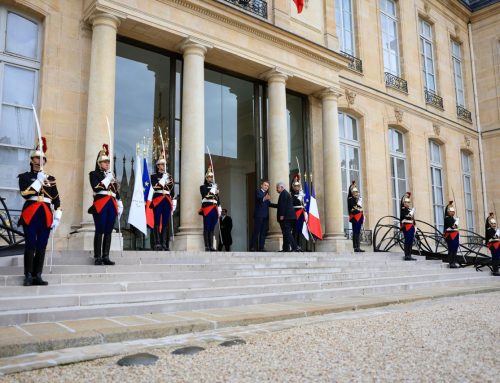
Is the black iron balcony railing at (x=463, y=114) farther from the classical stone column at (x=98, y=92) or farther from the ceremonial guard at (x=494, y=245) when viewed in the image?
the classical stone column at (x=98, y=92)

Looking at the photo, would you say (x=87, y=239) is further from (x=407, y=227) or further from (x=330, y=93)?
(x=330, y=93)

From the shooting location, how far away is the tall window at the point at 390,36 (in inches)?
641

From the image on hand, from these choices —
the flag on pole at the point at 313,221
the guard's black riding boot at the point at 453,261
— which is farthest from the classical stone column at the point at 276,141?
the guard's black riding boot at the point at 453,261

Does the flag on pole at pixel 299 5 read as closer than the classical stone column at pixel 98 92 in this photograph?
No

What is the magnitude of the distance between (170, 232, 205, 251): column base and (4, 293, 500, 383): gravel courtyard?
4297 mm

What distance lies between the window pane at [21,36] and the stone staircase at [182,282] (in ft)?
13.8

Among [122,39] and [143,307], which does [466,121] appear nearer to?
[122,39]

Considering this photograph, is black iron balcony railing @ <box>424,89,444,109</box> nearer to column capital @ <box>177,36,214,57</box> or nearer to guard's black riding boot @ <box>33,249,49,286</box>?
column capital @ <box>177,36,214,57</box>

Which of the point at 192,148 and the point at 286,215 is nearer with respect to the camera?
the point at 192,148

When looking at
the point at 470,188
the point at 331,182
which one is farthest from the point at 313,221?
the point at 470,188

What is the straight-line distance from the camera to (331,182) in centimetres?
1181

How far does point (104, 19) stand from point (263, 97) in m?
4.79

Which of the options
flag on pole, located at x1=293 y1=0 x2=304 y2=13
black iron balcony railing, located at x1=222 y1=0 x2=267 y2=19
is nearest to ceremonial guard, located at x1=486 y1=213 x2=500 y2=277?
flag on pole, located at x1=293 y1=0 x2=304 y2=13

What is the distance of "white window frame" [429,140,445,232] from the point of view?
55.4 feet
